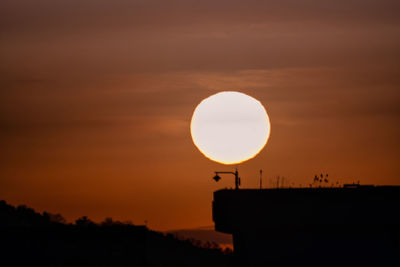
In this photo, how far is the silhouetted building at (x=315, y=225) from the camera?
6694 centimetres

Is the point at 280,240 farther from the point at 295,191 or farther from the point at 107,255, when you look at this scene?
the point at 107,255

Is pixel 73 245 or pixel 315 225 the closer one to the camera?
pixel 315 225

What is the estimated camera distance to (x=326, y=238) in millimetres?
68688

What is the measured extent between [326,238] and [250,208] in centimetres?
658

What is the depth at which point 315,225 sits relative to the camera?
69.6m

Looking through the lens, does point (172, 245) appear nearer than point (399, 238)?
No

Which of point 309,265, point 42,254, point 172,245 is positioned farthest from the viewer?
→ point 172,245

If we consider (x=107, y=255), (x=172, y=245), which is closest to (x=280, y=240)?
(x=107, y=255)

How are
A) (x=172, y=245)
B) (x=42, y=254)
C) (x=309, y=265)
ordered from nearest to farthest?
(x=309, y=265) → (x=42, y=254) → (x=172, y=245)

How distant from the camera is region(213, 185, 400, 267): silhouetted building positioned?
66.9 metres

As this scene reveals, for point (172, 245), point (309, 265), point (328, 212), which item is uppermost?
point (172, 245)

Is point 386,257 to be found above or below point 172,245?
below

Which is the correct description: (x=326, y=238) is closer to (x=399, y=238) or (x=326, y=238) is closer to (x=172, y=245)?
(x=399, y=238)

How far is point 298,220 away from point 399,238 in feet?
26.9
